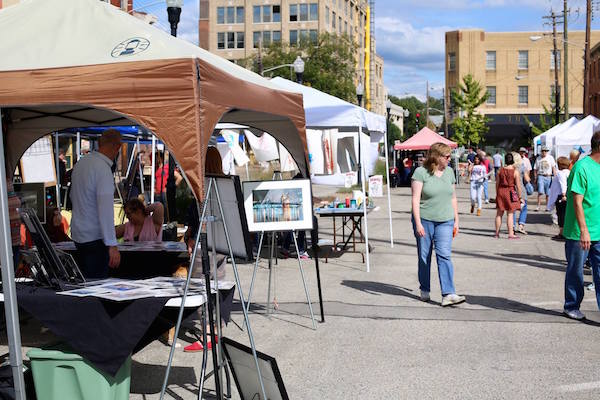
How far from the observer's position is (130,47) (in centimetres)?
591

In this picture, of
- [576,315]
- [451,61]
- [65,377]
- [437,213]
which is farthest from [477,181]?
[451,61]

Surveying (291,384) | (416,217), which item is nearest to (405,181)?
(416,217)

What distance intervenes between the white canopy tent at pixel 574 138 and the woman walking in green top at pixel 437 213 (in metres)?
17.4

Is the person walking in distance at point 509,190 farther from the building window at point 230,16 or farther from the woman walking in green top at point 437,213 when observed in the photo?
the building window at point 230,16

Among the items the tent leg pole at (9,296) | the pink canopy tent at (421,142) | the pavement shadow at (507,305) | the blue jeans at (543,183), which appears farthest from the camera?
the pink canopy tent at (421,142)

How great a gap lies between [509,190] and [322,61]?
5693 centimetres

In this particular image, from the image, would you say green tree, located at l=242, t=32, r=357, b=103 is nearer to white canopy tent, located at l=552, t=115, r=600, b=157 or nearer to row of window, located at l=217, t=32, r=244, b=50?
row of window, located at l=217, t=32, r=244, b=50

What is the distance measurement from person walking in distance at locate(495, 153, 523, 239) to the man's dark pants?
1173 centimetres

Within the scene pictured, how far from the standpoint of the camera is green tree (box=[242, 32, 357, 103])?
71.2 metres

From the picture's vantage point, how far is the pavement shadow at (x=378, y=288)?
1073 centimetres

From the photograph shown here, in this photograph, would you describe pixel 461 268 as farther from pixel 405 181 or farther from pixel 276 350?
pixel 405 181

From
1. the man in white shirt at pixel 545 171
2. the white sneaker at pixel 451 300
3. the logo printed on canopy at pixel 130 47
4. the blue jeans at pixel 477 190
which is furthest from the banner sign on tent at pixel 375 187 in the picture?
the logo printed on canopy at pixel 130 47

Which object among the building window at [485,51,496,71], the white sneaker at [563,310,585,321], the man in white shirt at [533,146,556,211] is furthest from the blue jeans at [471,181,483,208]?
the building window at [485,51,496,71]

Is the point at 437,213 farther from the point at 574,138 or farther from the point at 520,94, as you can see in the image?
the point at 520,94
